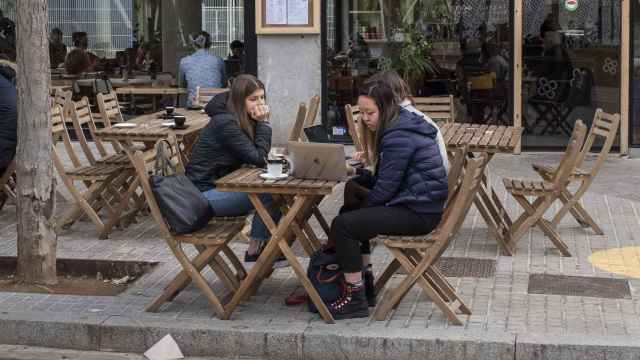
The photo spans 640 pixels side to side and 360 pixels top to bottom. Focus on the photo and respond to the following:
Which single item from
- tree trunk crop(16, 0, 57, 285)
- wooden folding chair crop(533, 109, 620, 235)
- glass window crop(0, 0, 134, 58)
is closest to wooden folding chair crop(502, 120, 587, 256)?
wooden folding chair crop(533, 109, 620, 235)

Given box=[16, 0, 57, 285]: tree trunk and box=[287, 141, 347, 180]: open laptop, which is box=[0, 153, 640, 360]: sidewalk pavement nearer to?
box=[16, 0, 57, 285]: tree trunk

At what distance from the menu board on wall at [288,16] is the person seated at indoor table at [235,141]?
19.5 ft

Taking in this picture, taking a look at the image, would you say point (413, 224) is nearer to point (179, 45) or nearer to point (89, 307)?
point (89, 307)

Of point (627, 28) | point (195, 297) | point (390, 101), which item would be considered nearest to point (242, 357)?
point (195, 297)

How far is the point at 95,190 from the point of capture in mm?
9547

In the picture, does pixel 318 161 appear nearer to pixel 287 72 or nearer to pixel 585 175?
pixel 585 175

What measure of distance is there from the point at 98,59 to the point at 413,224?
896 cm

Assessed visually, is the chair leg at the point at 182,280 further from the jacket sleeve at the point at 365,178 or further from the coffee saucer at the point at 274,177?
the jacket sleeve at the point at 365,178

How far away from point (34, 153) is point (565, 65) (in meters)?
7.62

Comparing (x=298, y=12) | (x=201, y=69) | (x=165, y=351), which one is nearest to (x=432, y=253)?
(x=165, y=351)

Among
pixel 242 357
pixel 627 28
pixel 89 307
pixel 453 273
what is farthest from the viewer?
pixel 627 28

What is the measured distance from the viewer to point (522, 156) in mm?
13680

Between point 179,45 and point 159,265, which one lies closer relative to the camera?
point 159,265

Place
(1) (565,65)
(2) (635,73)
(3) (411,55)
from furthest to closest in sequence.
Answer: (3) (411,55), (1) (565,65), (2) (635,73)
